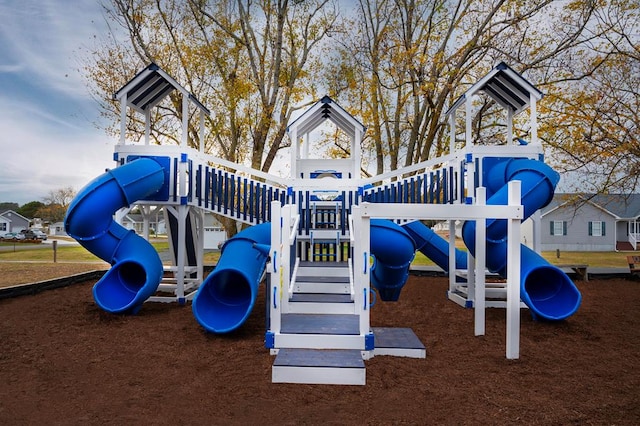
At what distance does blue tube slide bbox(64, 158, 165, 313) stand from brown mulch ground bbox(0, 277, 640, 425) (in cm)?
66

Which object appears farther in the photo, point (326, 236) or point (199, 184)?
point (199, 184)

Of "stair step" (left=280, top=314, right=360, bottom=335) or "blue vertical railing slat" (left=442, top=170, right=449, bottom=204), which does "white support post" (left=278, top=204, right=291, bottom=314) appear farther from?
"blue vertical railing slat" (left=442, top=170, right=449, bottom=204)

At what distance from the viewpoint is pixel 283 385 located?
5.04 metres

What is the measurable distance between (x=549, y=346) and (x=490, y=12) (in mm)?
15120

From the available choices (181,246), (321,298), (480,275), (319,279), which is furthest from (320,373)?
(181,246)

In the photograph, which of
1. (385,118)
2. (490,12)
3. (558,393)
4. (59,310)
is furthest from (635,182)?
(59,310)

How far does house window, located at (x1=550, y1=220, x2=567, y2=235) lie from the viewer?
31797 mm

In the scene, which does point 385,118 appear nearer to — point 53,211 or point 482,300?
point 482,300

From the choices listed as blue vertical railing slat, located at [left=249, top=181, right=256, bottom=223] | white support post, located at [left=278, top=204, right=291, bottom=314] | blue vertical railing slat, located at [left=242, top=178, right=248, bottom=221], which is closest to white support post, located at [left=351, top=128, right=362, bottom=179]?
Answer: blue vertical railing slat, located at [left=249, top=181, right=256, bottom=223]

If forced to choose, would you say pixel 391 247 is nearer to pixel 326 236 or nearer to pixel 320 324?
pixel 326 236

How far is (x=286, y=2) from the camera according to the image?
18.7 meters

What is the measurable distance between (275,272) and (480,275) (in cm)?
378

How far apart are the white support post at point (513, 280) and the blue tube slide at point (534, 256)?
74.4 inches

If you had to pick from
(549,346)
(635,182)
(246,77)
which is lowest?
(549,346)
